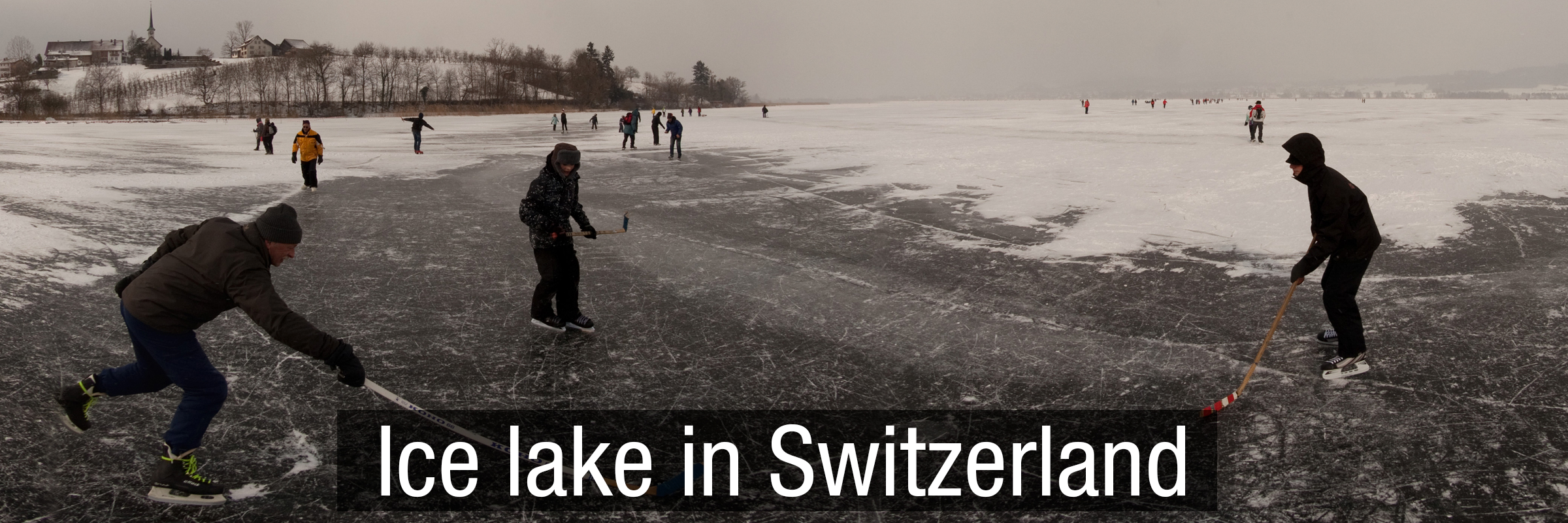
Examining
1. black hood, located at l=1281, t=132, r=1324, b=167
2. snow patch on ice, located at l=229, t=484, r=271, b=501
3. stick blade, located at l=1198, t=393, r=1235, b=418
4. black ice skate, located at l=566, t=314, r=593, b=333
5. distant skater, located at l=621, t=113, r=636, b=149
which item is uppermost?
distant skater, located at l=621, t=113, r=636, b=149

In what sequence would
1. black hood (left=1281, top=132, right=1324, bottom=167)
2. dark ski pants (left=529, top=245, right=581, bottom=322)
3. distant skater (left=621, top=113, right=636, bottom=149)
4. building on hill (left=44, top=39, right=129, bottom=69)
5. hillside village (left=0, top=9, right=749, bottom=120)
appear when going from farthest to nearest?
building on hill (left=44, top=39, right=129, bottom=69) < hillside village (left=0, top=9, right=749, bottom=120) < distant skater (left=621, top=113, right=636, bottom=149) < dark ski pants (left=529, top=245, right=581, bottom=322) < black hood (left=1281, top=132, right=1324, bottom=167)

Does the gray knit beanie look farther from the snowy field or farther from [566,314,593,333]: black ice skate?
[566,314,593,333]: black ice skate

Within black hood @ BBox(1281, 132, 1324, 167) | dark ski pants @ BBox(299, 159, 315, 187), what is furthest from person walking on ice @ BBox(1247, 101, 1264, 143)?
dark ski pants @ BBox(299, 159, 315, 187)

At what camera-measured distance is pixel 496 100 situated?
345ft

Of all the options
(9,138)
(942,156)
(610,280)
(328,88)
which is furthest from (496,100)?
(610,280)

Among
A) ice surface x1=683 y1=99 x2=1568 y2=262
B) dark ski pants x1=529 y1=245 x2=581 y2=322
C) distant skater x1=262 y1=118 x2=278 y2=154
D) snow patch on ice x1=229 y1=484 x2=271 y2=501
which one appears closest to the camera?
snow patch on ice x1=229 y1=484 x2=271 y2=501

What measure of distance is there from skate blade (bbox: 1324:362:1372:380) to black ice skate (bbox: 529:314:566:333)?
4.97 meters

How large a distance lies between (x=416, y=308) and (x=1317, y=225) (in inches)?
249

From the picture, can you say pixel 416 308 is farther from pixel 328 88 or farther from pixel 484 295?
pixel 328 88

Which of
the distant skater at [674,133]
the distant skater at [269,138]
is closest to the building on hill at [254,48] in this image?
the distant skater at [269,138]

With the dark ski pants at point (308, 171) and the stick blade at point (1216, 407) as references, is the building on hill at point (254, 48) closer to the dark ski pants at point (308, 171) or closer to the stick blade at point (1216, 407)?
the dark ski pants at point (308, 171)

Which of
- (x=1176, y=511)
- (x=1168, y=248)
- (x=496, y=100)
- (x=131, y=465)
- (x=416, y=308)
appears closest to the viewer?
(x=1176, y=511)

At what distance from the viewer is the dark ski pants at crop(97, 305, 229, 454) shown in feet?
11.2

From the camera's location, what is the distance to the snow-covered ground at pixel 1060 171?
9.91 meters
